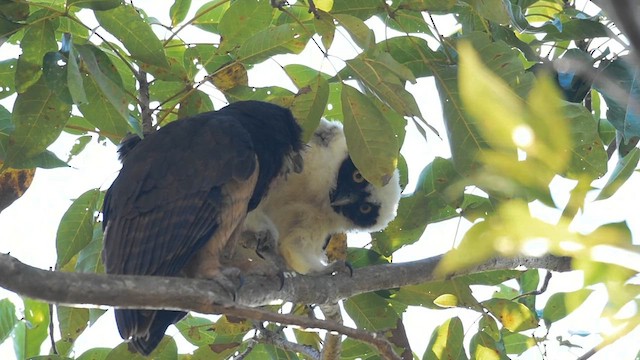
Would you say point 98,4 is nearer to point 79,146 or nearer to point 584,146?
point 79,146

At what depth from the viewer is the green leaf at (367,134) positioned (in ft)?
9.96

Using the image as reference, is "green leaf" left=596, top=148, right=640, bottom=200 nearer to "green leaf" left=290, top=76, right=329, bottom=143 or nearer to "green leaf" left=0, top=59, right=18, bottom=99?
"green leaf" left=290, top=76, right=329, bottom=143

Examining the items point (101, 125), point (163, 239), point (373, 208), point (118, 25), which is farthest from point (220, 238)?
point (373, 208)

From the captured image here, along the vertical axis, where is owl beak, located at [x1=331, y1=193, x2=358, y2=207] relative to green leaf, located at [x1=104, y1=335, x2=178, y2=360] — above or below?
above

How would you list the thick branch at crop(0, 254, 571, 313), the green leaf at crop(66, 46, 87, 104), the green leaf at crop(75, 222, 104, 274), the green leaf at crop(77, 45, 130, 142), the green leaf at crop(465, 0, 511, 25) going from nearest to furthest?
the thick branch at crop(0, 254, 571, 313) → the green leaf at crop(66, 46, 87, 104) → the green leaf at crop(77, 45, 130, 142) → the green leaf at crop(465, 0, 511, 25) → the green leaf at crop(75, 222, 104, 274)

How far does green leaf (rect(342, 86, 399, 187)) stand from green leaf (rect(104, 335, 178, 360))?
1261mm

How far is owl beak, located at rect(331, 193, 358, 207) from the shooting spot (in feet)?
13.8

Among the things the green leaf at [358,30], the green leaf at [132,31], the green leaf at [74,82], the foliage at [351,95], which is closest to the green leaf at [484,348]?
the foliage at [351,95]

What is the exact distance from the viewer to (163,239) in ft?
10.6

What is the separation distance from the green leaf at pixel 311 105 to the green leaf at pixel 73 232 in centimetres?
97

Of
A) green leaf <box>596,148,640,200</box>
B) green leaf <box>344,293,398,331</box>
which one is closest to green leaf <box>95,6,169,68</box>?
→ green leaf <box>344,293,398,331</box>

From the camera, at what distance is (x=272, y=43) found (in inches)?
141

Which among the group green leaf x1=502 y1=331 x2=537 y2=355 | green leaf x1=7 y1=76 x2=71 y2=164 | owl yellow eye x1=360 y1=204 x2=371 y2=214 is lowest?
green leaf x1=502 y1=331 x2=537 y2=355

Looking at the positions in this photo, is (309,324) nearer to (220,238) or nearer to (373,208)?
(220,238)
